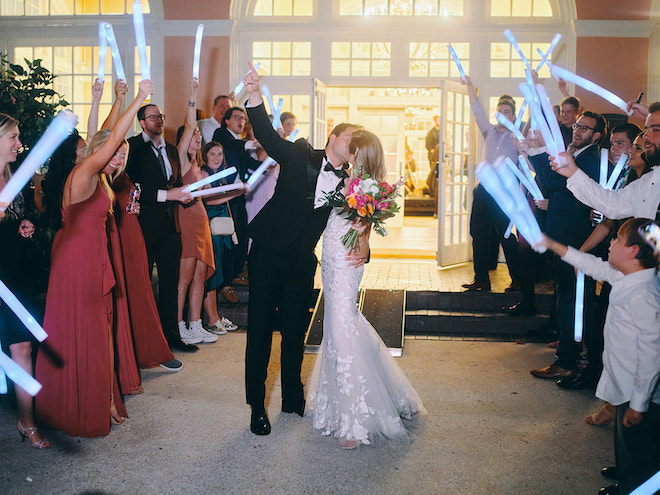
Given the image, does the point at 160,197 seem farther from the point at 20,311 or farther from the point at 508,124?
the point at 508,124

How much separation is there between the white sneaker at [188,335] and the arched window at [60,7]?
5.08 metres

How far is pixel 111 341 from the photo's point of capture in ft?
12.5

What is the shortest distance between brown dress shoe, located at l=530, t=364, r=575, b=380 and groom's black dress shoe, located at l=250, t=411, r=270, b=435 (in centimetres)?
215

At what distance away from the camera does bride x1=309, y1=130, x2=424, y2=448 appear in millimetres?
3615

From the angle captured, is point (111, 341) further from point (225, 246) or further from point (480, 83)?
point (480, 83)

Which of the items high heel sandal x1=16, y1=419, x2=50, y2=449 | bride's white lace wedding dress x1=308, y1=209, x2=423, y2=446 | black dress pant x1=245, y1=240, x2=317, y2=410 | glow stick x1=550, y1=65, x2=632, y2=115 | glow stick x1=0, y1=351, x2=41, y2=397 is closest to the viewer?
glow stick x1=0, y1=351, x2=41, y2=397

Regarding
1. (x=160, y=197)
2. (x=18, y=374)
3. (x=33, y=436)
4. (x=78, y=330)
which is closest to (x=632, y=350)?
(x=18, y=374)

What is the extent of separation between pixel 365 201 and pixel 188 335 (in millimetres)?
2743

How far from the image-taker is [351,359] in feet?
12.0

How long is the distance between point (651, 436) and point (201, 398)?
2.67 meters

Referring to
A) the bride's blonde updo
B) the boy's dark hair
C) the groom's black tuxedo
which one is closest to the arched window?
the groom's black tuxedo

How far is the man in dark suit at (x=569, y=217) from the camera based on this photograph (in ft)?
14.9

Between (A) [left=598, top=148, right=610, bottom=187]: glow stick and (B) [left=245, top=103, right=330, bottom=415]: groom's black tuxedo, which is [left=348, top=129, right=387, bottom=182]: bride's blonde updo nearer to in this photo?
(B) [left=245, top=103, right=330, bottom=415]: groom's black tuxedo

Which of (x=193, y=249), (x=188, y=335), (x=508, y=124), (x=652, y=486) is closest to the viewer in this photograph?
(x=652, y=486)
